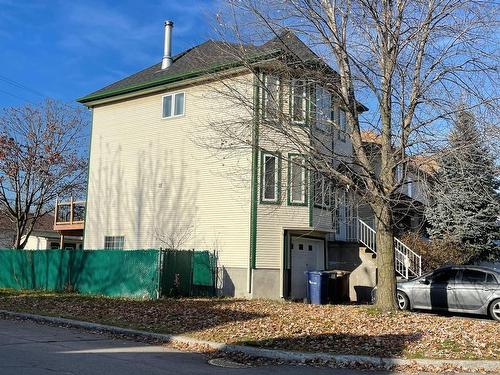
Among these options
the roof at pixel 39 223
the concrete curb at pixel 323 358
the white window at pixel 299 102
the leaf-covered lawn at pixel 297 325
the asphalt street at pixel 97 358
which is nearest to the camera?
the asphalt street at pixel 97 358

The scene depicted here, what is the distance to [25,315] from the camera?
1469 cm

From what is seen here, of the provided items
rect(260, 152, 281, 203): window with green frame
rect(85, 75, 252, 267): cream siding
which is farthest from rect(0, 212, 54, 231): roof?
rect(260, 152, 281, 203): window with green frame

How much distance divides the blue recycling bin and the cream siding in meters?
→ 2.35

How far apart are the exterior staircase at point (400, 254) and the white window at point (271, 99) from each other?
8144mm

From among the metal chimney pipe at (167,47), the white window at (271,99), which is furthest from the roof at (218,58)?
the white window at (271,99)

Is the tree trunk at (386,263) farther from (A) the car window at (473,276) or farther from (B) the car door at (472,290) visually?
(A) the car window at (473,276)

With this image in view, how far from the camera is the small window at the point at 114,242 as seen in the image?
2297 cm

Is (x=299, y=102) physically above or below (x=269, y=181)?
above

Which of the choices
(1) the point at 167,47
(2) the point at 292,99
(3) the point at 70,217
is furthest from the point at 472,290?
(3) the point at 70,217

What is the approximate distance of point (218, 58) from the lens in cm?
1508

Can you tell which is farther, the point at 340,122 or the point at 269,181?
the point at 340,122

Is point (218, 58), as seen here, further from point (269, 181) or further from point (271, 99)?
point (269, 181)

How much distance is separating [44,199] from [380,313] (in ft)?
79.6

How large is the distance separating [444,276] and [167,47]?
15593mm
